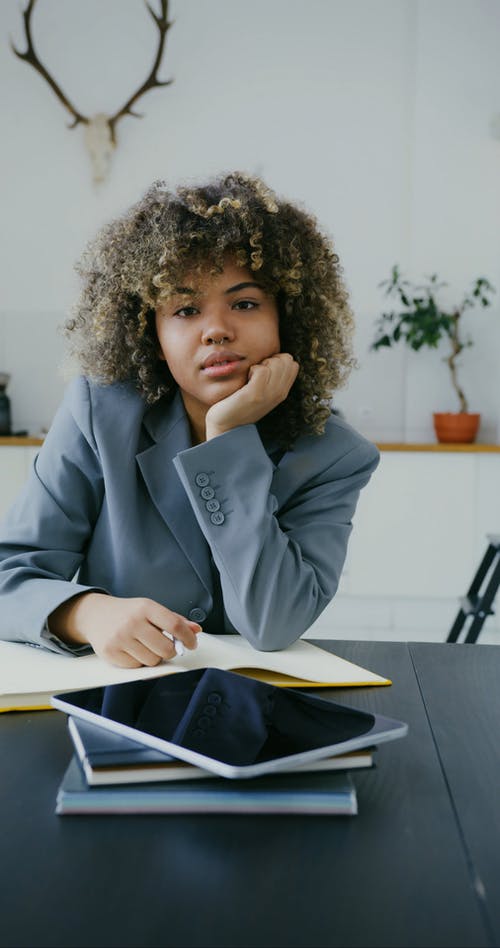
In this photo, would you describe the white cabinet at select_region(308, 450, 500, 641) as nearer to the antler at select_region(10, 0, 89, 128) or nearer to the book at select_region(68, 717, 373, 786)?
the antler at select_region(10, 0, 89, 128)

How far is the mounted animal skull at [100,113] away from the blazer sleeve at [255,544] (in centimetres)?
306

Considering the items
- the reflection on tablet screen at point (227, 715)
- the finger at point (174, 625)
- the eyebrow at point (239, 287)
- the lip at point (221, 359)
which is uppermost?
the eyebrow at point (239, 287)

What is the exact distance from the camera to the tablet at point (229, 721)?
61 cm

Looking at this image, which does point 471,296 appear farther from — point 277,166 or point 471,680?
point 471,680

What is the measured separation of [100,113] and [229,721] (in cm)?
370

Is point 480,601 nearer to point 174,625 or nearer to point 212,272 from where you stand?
point 212,272

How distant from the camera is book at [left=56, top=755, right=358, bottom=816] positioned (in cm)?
61

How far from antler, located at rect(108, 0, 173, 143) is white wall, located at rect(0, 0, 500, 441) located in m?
0.05

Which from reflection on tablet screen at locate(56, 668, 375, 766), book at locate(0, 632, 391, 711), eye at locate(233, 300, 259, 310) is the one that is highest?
eye at locate(233, 300, 259, 310)

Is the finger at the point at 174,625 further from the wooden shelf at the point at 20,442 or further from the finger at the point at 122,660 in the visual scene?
the wooden shelf at the point at 20,442

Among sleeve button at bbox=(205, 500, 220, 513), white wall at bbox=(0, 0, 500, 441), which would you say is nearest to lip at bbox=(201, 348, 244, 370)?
sleeve button at bbox=(205, 500, 220, 513)

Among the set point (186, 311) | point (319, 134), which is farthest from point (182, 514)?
point (319, 134)

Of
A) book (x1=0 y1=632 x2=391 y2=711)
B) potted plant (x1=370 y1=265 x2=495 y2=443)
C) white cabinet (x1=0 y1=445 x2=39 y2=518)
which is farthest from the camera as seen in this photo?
Result: potted plant (x1=370 y1=265 x2=495 y2=443)

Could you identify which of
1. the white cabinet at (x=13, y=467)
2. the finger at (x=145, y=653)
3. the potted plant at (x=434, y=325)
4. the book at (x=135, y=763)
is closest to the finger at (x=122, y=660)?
the finger at (x=145, y=653)
